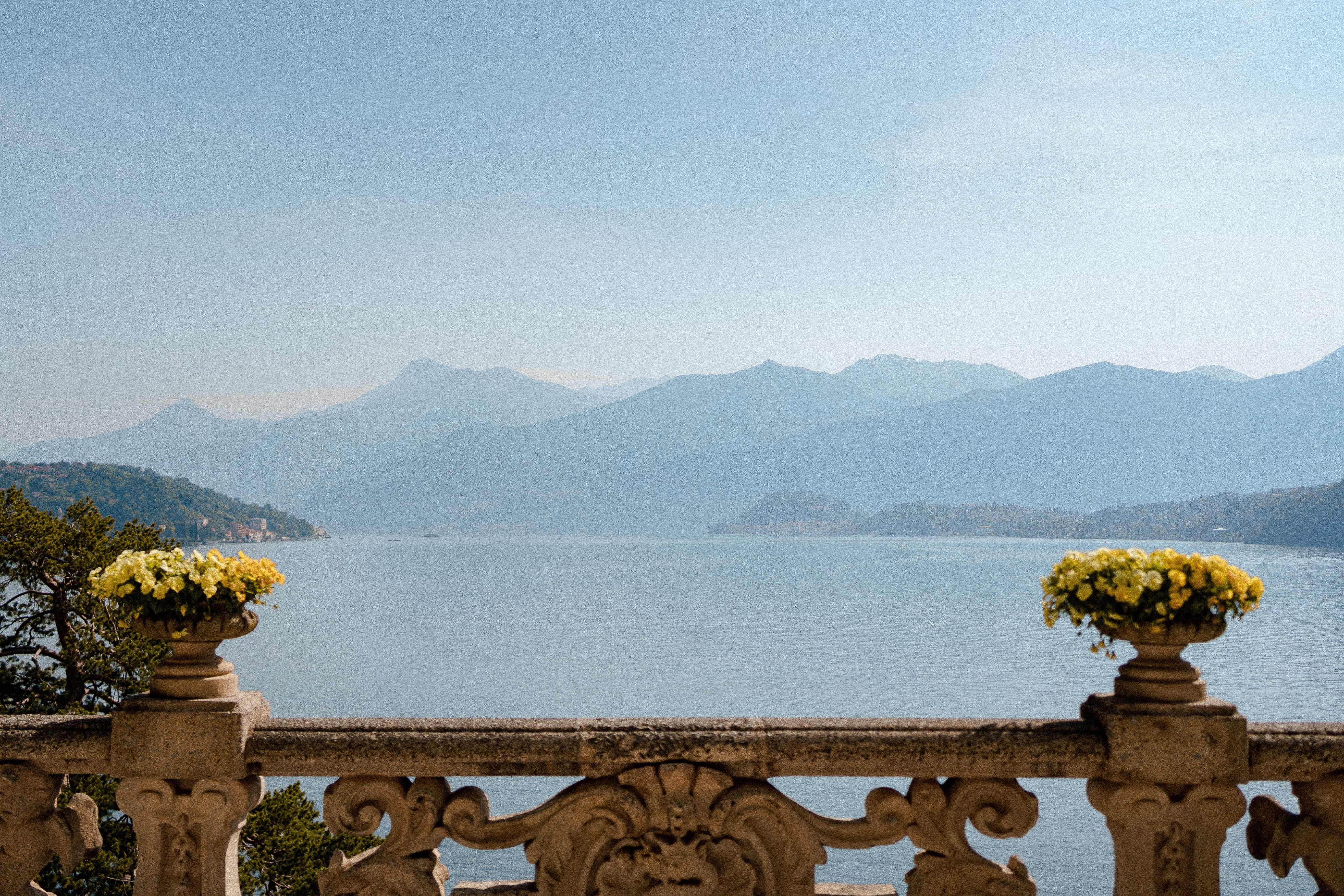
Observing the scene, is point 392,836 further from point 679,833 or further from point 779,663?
point 779,663

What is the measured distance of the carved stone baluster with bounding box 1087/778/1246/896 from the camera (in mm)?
3787

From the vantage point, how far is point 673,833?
12.6 feet

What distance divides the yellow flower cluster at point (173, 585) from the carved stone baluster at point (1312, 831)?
13.0ft

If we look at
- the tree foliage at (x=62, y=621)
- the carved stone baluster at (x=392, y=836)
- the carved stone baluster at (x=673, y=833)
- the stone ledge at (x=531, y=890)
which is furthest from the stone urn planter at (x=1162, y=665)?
the tree foliage at (x=62, y=621)

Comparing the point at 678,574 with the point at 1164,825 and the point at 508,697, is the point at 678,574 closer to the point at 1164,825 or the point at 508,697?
the point at 508,697

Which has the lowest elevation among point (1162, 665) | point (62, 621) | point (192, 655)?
point (62, 621)

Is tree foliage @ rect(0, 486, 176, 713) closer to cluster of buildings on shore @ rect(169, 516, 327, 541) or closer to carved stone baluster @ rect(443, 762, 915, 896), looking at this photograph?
carved stone baluster @ rect(443, 762, 915, 896)

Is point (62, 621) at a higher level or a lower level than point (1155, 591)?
lower

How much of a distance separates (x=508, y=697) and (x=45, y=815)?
150ft

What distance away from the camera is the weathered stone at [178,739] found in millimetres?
3863

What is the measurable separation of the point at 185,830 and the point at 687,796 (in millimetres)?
2015

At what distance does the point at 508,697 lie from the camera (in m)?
48.0

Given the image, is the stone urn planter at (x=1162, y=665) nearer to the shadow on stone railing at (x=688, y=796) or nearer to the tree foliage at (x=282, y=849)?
the shadow on stone railing at (x=688, y=796)

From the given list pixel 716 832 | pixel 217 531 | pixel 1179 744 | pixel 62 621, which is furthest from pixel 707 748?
pixel 217 531
